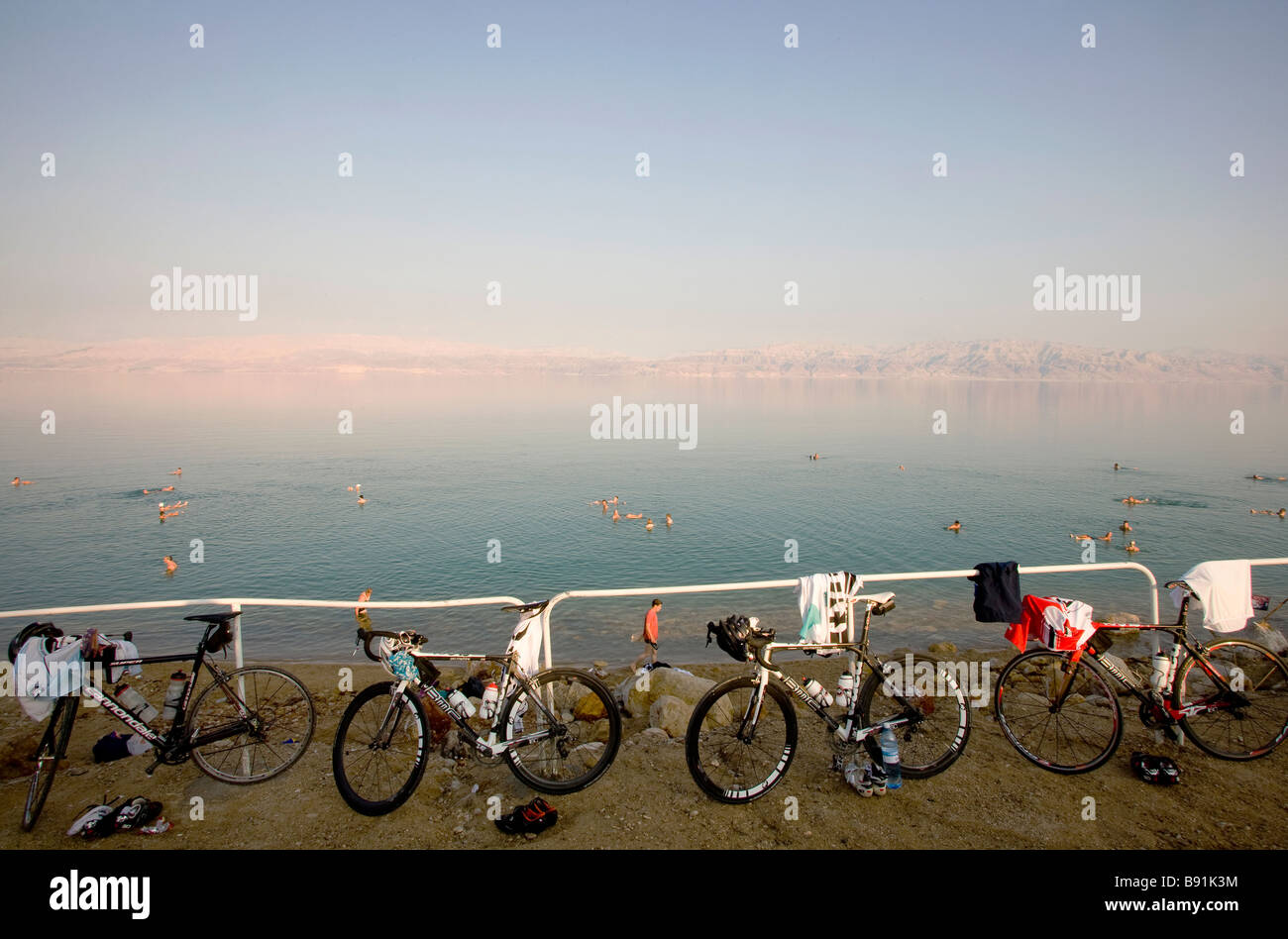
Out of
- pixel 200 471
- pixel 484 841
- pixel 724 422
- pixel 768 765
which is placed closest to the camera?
pixel 484 841

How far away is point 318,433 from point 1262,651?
11101 cm

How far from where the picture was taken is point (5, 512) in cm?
4741

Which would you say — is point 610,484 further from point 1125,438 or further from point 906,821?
point 1125,438

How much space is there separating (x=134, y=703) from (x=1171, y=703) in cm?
915

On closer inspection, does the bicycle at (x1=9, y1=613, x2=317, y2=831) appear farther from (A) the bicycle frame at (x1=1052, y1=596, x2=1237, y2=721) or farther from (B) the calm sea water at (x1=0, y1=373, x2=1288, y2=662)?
(B) the calm sea water at (x1=0, y1=373, x2=1288, y2=662)

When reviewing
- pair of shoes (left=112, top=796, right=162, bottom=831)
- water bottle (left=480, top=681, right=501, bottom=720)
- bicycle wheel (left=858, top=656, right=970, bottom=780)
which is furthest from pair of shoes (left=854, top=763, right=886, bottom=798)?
pair of shoes (left=112, top=796, right=162, bottom=831)

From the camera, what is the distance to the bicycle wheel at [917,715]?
6195mm

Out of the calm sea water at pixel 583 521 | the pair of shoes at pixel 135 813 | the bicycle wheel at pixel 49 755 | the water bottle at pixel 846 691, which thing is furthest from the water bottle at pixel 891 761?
the calm sea water at pixel 583 521

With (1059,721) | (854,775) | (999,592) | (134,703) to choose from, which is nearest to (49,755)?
(134,703)

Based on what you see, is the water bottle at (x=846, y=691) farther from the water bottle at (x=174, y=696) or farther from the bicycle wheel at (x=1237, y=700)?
the water bottle at (x=174, y=696)

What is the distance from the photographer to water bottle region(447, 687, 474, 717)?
6.14 m

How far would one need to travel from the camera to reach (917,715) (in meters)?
6.14
